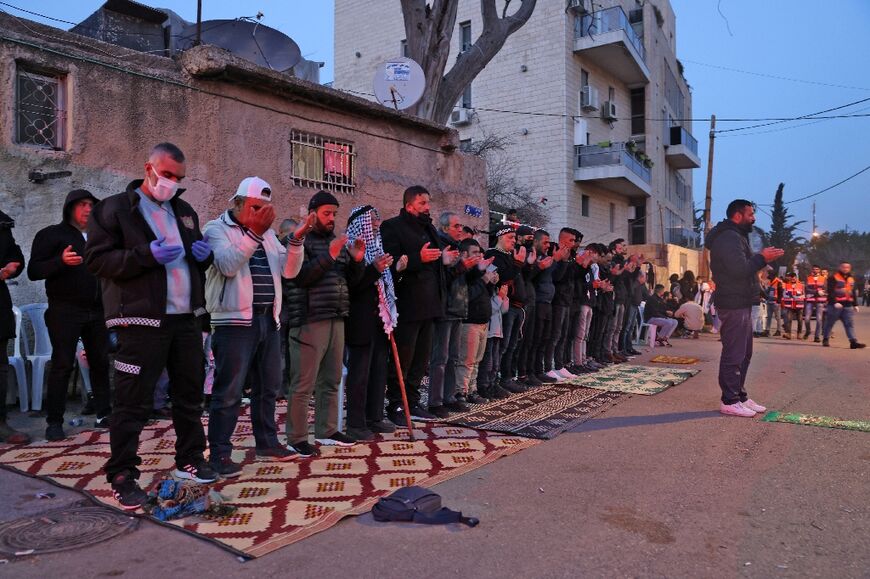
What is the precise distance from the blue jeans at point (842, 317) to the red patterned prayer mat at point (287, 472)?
1147 cm

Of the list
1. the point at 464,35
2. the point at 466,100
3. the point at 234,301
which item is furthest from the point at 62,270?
the point at 464,35

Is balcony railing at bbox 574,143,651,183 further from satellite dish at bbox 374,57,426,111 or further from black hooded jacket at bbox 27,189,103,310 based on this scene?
black hooded jacket at bbox 27,189,103,310

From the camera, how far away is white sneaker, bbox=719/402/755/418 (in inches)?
253

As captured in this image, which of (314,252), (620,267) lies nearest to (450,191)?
(620,267)

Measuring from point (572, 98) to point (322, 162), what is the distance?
1721 centimetres

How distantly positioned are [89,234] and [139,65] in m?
4.31

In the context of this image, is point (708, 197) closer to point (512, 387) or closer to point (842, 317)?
point (842, 317)

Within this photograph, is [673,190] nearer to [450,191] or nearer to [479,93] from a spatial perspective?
[479,93]

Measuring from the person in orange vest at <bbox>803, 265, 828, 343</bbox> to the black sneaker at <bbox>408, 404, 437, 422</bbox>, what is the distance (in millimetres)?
12842

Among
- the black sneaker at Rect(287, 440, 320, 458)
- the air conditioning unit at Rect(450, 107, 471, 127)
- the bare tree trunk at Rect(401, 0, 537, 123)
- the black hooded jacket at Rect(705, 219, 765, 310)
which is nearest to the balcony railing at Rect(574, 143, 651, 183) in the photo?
the air conditioning unit at Rect(450, 107, 471, 127)

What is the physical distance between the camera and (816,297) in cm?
1653

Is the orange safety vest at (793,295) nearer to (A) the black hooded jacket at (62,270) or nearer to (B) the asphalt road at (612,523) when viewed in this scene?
(B) the asphalt road at (612,523)

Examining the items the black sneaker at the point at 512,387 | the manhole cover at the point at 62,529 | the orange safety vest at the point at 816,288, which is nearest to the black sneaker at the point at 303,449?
the manhole cover at the point at 62,529

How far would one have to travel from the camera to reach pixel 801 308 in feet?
57.1
